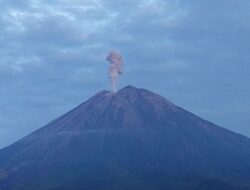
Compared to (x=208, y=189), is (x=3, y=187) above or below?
above

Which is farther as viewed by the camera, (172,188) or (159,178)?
(159,178)

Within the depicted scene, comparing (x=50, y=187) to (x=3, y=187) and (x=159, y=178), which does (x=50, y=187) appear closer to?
(x=3, y=187)

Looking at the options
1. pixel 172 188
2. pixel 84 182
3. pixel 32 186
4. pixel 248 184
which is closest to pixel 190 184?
pixel 172 188

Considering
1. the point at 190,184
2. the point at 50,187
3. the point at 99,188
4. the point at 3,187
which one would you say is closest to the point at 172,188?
the point at 190,184

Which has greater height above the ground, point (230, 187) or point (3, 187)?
point (3, 187)

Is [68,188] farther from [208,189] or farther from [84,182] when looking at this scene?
[208,189]

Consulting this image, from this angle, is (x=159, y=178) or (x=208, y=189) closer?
(x=208, y=189)

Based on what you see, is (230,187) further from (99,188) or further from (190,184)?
(99,188)
